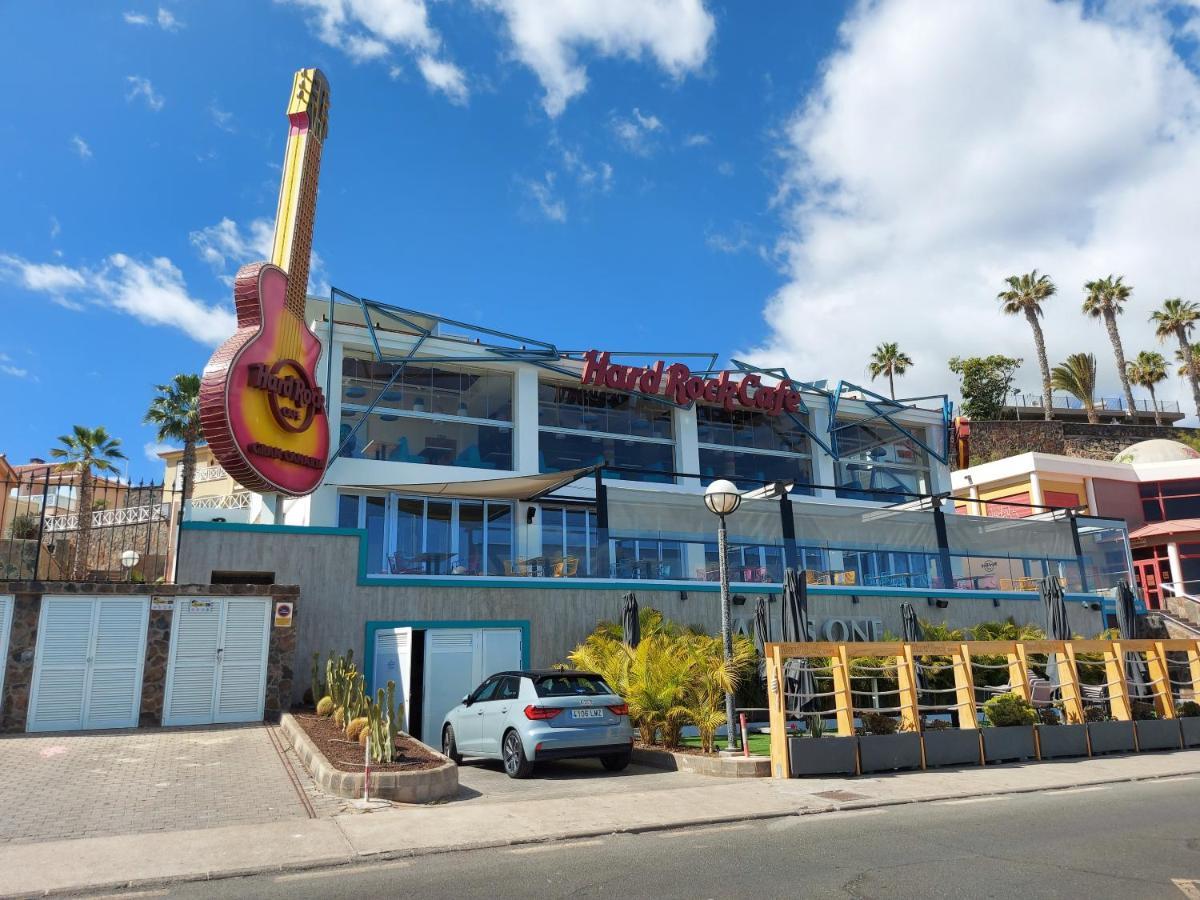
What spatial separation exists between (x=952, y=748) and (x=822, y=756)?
98.9 inches

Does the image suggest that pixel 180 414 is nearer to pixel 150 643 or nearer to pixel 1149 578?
pixel 150 643

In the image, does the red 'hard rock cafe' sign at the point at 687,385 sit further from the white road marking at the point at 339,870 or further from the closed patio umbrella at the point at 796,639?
the white road marking at the point at 339,870

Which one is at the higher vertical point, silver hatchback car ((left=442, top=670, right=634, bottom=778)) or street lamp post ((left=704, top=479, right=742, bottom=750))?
street lamp post ((left=704, top=479, right=742, bottom=750))

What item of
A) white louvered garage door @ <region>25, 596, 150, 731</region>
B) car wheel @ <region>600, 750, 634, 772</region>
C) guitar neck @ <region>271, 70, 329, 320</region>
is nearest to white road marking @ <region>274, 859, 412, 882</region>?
car wheel @ <region>600, 750, 634, 772</region>

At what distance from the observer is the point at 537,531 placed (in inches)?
769

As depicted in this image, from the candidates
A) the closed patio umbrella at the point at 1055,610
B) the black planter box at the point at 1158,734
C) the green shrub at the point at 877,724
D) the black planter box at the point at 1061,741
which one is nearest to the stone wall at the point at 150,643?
the green shrub at the point at 877,724

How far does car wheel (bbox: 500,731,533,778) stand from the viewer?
11312 millimetres

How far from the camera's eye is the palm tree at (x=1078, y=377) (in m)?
64.0

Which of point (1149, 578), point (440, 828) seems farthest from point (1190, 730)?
point (1149, 578)

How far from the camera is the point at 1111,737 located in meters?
14.4

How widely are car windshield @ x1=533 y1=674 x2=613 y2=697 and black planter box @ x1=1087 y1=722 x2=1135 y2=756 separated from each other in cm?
847

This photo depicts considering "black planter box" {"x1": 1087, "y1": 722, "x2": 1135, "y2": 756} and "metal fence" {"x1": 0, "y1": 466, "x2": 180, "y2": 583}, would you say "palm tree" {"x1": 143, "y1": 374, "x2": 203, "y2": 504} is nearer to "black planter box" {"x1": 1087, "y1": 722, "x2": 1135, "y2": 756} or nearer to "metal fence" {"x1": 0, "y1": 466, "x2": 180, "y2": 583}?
"metal fence" {"x1": 0, "y1": 466, "x2": 180, "y2": 583}

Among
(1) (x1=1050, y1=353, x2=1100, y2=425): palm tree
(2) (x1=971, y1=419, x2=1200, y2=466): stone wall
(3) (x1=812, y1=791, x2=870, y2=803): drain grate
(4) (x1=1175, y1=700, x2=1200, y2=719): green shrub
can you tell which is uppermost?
(1) (x1=1050, y1=353, x2=1100, y2=425): palm tree

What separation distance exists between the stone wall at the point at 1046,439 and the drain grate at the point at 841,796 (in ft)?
163
